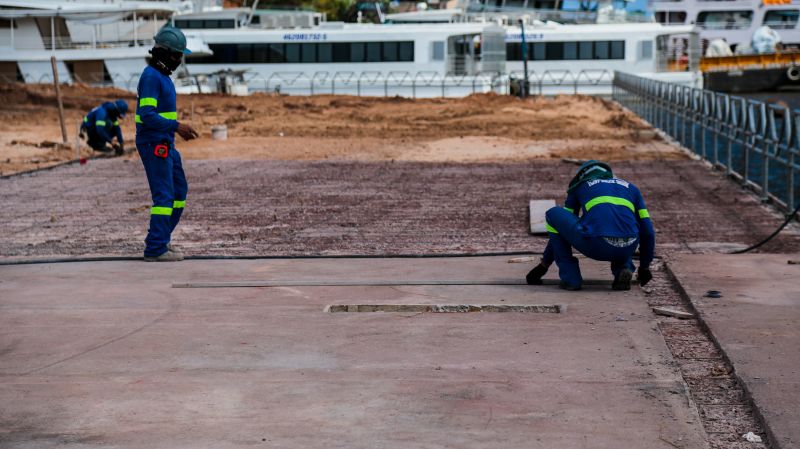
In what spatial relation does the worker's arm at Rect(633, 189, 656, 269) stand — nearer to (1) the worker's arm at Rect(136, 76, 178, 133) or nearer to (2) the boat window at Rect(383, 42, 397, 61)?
(1) the worker's arm at Rect(136, 76, 178, 133)

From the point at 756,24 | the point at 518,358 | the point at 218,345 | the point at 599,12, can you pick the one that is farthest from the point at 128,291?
the point at 756,24

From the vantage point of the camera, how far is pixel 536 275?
28.1ft

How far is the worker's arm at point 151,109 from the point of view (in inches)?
386

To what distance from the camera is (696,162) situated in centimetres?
1973

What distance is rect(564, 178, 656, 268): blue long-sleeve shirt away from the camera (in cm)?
808

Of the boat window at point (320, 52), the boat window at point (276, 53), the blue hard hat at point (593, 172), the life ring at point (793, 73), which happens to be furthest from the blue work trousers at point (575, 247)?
the life ring at point (793, 73)

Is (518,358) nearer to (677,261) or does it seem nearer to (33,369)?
(33,369)

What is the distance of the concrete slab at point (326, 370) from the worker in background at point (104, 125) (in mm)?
13765

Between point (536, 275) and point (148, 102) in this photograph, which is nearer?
point (536, 275)

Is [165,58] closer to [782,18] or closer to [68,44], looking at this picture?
[68,44]

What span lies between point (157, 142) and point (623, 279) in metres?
3.97

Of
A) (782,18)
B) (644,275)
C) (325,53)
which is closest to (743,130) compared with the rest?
(644,275)

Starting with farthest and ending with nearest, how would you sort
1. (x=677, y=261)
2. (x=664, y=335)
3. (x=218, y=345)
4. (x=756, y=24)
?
(x=756, y=24)
(x=677, y=261)
(x=664, y=335)
(x=218, y=345)

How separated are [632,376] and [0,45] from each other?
49.8 m
